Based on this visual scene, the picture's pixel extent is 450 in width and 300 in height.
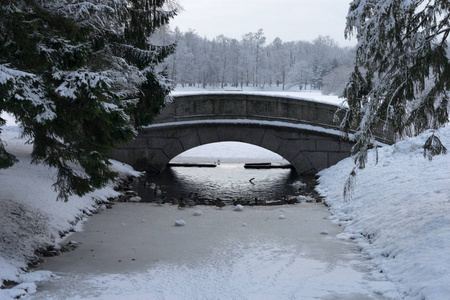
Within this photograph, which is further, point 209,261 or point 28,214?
point 28,214

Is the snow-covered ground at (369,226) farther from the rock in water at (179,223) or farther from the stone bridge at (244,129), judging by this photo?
the stone bridge at (244,129)

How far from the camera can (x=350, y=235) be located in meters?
8.16

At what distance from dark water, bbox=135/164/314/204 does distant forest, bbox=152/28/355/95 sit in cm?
5444

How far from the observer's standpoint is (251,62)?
94938 mm

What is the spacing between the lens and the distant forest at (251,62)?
266ft

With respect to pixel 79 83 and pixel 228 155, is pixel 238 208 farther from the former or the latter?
pixel 228 155

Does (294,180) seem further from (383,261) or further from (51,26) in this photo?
(51,26)

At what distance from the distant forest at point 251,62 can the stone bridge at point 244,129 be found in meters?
55.0

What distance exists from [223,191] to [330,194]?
2775mm

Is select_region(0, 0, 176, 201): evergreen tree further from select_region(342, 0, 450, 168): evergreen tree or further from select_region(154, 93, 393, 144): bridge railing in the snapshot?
select_region(154, 93, 393, 144): bridge railing

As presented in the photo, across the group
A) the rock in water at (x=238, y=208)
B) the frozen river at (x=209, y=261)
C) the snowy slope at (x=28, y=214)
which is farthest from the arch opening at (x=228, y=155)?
the frozen river at (x=209, y=261)

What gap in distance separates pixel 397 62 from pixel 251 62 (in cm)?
8898

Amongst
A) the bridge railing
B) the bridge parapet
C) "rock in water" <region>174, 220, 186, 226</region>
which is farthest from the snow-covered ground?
the bridge parapet

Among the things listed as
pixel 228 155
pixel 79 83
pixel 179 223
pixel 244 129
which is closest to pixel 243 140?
pixel 244 129
